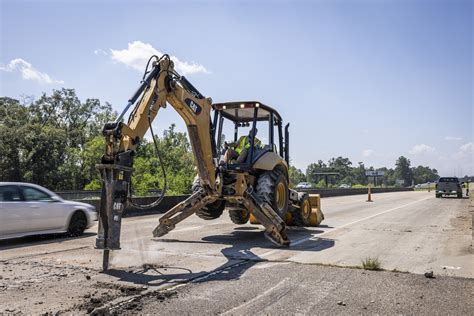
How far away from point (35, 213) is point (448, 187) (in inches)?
1514

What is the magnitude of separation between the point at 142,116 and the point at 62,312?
12.8 feet

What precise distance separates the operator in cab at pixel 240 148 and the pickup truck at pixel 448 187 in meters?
34.1

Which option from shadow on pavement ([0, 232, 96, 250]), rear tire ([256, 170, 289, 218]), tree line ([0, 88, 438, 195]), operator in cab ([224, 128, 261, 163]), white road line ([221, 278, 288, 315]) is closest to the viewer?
white road line ([221, 278, 288, 315])

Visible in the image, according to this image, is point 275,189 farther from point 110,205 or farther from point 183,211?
point 110,205

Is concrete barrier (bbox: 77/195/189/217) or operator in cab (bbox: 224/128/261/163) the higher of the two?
operator in cab (bbox: 224/128/261/163)

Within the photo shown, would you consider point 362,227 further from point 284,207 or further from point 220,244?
point 220,244

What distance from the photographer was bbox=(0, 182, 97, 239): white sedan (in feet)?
31.6

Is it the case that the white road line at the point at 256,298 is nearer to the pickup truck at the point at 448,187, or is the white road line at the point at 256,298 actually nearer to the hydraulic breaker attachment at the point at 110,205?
the hydraulic breaker attachment at the point at 110,205

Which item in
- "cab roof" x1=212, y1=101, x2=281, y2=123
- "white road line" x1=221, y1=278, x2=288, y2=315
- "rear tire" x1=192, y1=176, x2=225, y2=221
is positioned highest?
"cab roof" x1=212, y1=101, x2=281, y2=123

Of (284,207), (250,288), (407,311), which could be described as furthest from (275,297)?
(284,207)

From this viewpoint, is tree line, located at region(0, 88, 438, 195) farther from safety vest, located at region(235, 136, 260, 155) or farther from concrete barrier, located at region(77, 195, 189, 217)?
safety vest, located at region(235, 136, 260, 155)

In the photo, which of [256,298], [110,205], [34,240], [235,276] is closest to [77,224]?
[34,240]

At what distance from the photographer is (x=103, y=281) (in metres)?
6.09

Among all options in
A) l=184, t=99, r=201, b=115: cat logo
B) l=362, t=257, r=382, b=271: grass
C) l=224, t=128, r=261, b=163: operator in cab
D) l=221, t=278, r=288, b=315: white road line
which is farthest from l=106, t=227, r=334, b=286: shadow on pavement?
l=184, t=99, r=201, b=115: cat logo
